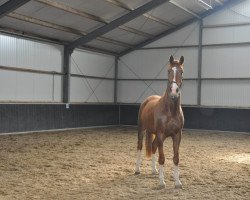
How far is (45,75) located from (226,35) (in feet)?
28.5

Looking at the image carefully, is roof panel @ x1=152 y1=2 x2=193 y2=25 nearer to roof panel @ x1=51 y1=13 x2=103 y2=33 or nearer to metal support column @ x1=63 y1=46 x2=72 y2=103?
roof panel @ x1=51 y1=13 x2=103 y2=33

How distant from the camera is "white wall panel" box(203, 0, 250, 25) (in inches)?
652

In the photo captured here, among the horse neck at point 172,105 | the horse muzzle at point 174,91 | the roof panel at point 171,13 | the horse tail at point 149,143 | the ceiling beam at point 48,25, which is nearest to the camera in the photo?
the horse muzzle at point 174,91

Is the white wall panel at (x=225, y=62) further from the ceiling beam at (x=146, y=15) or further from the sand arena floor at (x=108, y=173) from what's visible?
the sand arena floor at (x=108, y=173)

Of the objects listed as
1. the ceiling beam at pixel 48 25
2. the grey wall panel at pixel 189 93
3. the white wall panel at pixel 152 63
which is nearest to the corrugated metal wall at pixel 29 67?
the ceiling beam at pixel 48 25

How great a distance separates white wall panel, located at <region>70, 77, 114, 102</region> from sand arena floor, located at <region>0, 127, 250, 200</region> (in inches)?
238

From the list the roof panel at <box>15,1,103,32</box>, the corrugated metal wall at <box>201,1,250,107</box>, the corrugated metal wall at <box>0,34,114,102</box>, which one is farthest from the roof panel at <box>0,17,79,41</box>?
the corrugated metal wall at <box>201,1,250,107</box>

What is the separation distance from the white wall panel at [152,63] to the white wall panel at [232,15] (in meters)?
1.63

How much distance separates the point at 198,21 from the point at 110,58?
5011 millimetres

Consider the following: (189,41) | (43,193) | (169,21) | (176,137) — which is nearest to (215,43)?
(189,41)

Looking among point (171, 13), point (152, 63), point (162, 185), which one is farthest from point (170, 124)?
point (152, 63)

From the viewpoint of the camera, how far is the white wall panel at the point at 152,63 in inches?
703

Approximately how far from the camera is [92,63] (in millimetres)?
18000

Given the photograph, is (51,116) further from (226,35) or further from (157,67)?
(226,35)
